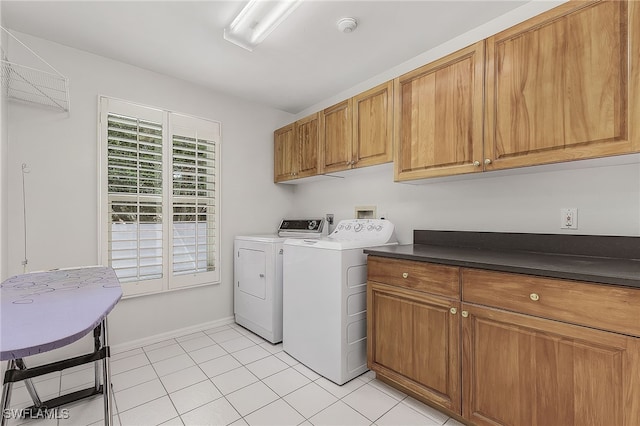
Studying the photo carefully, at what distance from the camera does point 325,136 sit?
9.05ft

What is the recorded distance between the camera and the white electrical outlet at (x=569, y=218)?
5.43 feet

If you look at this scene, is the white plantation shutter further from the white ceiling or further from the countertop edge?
the countertop edge

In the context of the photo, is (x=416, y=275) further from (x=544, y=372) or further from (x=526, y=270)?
(x=544, y=372)

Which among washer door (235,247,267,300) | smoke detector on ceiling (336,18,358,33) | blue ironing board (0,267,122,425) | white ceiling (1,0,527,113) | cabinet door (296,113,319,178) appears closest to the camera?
blue ironing board (0,267,122,425)

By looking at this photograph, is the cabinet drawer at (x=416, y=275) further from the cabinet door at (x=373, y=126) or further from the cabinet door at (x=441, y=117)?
the cabinet door at (x=373, y=126)

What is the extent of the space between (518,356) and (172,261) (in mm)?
2664

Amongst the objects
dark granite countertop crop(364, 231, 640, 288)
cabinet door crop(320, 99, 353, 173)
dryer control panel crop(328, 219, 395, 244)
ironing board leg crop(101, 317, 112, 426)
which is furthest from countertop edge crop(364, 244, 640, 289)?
ironing board leg crop(101, 317, 112, 426)

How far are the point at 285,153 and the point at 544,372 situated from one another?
2802 millimetres

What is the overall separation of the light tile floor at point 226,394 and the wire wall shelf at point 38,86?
6.48 feet

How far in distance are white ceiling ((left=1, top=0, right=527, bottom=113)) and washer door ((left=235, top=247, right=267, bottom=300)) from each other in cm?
168

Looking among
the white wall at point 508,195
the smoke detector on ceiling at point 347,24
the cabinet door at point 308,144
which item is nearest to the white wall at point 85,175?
the cabinet door at point 308,144

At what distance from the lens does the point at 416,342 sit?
5.52 feet

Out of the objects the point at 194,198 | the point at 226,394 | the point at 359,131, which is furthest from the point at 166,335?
the point at 359,131

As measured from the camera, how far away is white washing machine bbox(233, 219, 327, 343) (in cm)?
260
